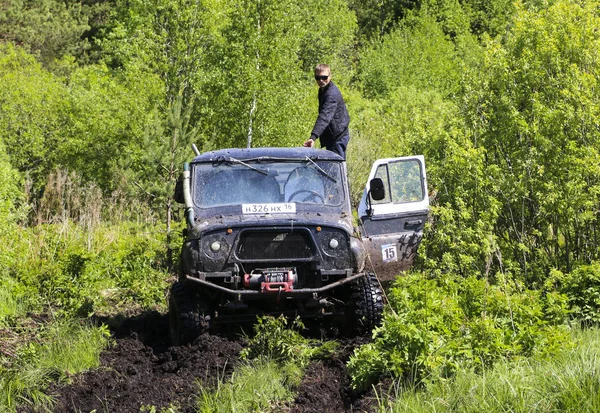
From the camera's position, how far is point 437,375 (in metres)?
7.04

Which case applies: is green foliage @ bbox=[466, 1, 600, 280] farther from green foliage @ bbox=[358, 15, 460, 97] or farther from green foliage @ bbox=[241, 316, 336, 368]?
green foliage @ bbox=[358, 15, 460, 97]

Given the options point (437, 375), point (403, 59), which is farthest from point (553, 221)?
point (403, 59)

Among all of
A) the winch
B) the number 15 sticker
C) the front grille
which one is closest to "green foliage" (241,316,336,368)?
the winch

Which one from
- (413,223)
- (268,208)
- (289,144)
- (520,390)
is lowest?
(520,390)

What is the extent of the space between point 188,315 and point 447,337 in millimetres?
2900

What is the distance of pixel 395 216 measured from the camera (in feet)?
36.1

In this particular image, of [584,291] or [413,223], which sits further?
[413,223]

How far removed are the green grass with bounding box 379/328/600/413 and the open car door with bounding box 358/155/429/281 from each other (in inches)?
150

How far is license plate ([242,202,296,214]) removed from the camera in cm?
985

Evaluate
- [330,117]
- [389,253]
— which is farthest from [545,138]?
[330,117]

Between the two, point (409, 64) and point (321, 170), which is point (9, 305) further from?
point (409, 64)

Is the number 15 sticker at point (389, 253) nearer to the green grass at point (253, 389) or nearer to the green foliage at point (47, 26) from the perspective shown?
the green grass at point (253, 389)

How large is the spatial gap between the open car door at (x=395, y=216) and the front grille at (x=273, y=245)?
1400mm

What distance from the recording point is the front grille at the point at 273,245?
950 cm
